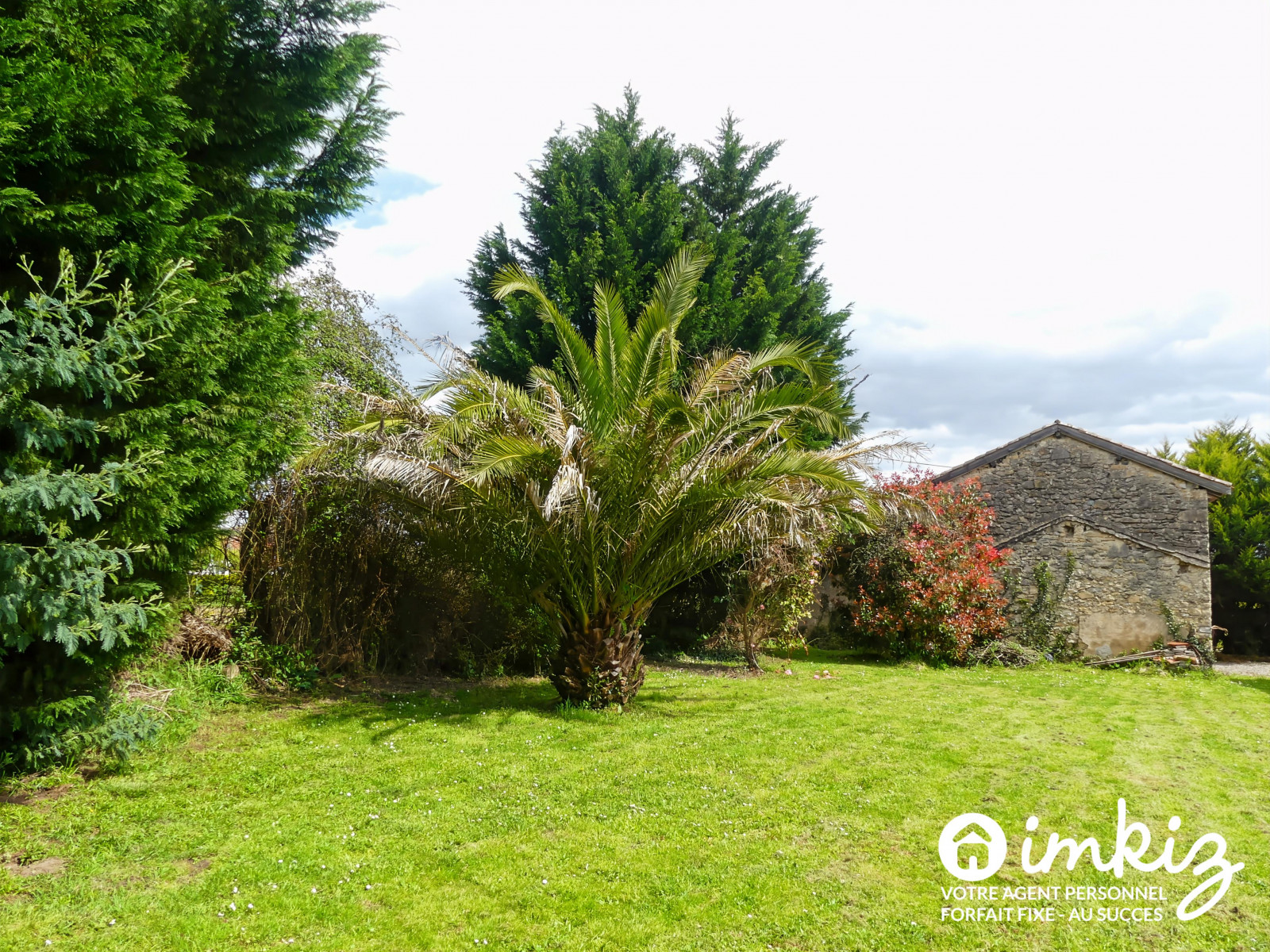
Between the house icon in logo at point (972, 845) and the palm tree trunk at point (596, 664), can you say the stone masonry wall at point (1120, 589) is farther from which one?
the house icon in logo at point (972, 845)

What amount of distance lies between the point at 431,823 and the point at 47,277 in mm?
4785

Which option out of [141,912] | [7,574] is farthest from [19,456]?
[141,912]

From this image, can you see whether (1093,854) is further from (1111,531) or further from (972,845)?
(1111,531)

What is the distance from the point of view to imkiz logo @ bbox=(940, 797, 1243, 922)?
444 cm

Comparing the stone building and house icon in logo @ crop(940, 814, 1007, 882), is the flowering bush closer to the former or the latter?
the stone building

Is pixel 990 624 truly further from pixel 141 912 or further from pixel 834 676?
pixel 141 912

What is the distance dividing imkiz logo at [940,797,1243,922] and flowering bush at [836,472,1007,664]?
29.7ft

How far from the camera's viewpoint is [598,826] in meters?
5.16

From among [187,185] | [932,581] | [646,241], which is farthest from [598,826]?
[646,241]

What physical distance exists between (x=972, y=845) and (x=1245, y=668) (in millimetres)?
16988

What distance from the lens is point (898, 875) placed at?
439 centimetres

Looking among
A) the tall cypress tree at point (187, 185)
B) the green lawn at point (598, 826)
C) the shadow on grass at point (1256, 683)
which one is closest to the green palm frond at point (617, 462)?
the tall cypress tree at point (187, 185)

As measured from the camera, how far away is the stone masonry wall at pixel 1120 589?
48.4ft

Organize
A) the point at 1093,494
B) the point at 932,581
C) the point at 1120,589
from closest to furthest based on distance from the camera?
the point at 932,581 → the point at 1120,589 → the point at 1093,494
